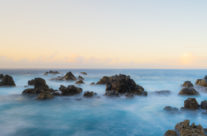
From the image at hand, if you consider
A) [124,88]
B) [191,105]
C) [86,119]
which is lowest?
[86,119]

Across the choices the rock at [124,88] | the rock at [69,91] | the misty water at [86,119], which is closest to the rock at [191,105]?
the misty water at [86,119]

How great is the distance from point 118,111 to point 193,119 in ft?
17.4

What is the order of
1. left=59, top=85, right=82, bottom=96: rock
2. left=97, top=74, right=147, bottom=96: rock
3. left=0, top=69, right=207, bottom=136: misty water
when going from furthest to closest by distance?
left=97, top=74, right=147, bottom=96: rock → left=59, top=85, right=82, bottom=96: rock → left=0, top=69, right=207, bottom=136: misty water

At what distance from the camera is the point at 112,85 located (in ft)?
65.4

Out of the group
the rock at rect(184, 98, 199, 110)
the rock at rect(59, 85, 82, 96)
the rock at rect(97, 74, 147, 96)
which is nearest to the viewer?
the rock at rect(184, 98, 199, 110)

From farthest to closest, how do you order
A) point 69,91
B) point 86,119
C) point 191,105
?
point 69,91
point 191,105
point 86,119

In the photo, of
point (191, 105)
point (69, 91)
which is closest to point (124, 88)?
point (69, 91)

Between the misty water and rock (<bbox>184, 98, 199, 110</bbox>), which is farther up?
rock (<bbox>184, 98, 199, 110</bbox>)

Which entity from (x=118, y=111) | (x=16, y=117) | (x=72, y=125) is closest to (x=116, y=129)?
(x=72, y=125)

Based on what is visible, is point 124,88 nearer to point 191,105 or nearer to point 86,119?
point 191,105

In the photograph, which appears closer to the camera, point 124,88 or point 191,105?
point 191,105

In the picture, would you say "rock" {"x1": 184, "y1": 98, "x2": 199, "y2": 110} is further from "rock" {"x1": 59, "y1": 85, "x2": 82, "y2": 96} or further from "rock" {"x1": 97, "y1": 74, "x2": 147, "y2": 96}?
"rock" {"x1": 59, "y1": 85, "x2": 82, "y2": 96}

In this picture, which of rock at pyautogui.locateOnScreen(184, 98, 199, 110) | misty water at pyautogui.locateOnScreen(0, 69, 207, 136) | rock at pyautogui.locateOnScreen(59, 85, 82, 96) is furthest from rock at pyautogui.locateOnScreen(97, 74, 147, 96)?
rock at pyautogui.locateOnScreen(184, 98, 199, 110)

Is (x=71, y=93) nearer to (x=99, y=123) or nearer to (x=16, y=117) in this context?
(x=16, y=117)
